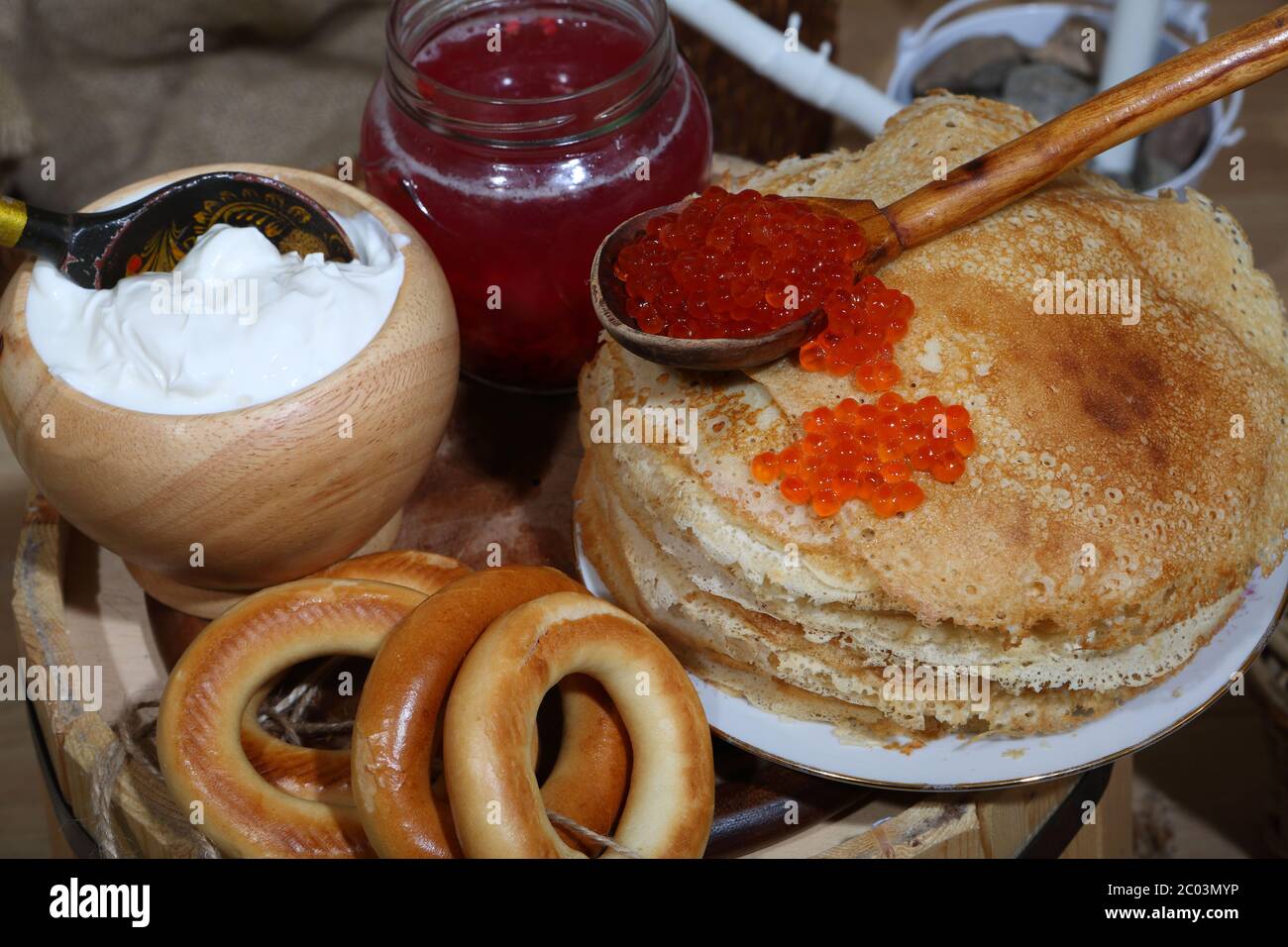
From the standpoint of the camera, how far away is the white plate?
62.8 inches

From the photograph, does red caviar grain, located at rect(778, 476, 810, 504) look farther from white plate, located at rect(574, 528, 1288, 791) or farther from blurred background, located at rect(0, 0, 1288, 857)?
blurred background, located at rect(0, 0, 1288, 857)

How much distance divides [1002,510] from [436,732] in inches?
29.3

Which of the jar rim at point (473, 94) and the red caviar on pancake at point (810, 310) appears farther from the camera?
the jar rim at point (473, 94)

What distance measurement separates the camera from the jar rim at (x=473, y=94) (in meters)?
1.85

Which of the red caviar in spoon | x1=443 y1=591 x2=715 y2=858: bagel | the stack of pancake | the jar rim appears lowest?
x1=443 y1=591 x2=715 y2=858: bagel

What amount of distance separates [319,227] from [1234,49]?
131 cm

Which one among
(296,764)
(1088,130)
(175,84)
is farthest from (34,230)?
(175,84)

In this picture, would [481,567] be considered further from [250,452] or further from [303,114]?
[303,114]

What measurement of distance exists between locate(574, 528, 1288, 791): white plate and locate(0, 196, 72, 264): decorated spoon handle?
1072mm

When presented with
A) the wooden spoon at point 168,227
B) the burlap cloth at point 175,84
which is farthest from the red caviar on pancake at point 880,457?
the burlap cloth at point 175,84

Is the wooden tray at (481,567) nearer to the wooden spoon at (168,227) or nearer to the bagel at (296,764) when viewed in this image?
the bagel at (296,764)

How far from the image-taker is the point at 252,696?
1.68m

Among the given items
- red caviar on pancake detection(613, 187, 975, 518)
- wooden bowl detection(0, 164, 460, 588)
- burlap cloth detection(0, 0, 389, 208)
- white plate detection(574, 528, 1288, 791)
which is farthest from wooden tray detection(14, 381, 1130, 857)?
burlap cloth detection(0, 0, 389, 208)
